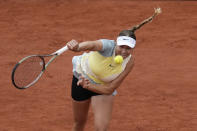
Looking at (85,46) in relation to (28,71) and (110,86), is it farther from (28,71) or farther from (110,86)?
(28,71)

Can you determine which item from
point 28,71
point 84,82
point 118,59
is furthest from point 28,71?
point 118,59

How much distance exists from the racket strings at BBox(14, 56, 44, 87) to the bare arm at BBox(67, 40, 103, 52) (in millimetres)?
653

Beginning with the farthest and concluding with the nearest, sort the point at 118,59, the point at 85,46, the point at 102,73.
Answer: the point at 102,73, the point at 118,59, the point at 85,46

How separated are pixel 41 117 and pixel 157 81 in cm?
235

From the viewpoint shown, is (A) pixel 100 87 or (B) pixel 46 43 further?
(B) pixel 46 43

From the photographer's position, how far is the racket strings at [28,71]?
550 centimetres

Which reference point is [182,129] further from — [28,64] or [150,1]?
[150,1]

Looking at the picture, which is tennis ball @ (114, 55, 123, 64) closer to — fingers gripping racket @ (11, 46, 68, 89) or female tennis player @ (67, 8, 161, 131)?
female tennis player @ (67, 8, 161, 131)

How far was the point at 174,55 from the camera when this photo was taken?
9.78m

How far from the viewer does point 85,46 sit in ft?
17.0

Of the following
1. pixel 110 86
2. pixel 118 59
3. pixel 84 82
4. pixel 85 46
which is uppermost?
pixel 85 46

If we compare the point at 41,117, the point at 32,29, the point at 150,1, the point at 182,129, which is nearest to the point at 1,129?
the point at 41,117

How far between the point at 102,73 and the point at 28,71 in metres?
0.86

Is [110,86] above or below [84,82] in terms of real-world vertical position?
below
